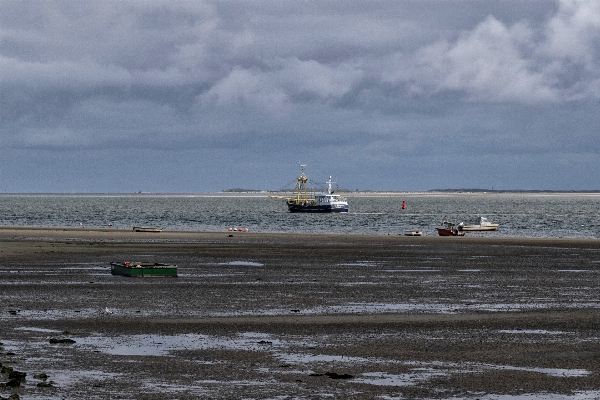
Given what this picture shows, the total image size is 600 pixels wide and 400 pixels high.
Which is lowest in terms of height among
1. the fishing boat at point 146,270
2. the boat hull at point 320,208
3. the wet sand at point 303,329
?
the wet sand at point 303,329

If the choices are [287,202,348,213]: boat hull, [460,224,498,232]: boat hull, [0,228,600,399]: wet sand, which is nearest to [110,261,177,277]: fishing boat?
[0,228,600,399]: wet sand

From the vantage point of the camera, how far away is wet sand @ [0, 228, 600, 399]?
17.7 metres

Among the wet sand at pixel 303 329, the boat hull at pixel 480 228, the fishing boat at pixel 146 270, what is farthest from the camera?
the boat hull at pixel 480 228

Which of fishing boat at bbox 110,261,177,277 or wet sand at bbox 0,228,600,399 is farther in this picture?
fishing boat at bbox 110,261,177,277

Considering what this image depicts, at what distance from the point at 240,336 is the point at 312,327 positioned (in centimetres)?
249

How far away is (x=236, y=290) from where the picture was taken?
35.1m

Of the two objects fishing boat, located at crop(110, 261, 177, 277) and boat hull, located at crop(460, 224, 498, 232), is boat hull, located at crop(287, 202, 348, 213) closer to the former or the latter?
boat hull, located at crop(460, 224, 498, 232)

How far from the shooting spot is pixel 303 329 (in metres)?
24.9

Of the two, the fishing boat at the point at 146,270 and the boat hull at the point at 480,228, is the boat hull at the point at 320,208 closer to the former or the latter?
the boat hull at the point at 480,228

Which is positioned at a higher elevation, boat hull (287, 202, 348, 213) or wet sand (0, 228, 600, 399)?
boat hull (287, 202, 348, 213)

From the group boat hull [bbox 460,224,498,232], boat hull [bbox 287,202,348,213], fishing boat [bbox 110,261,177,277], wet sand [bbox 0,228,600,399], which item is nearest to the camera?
wet sand [bbox 0,228,600,399]

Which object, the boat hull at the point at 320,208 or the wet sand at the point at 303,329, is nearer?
the wet sand at the point at 303,329

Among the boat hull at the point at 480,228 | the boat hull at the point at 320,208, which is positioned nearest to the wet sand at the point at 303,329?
the boat hull at the point at 480,228

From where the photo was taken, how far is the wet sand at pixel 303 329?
17.7m
